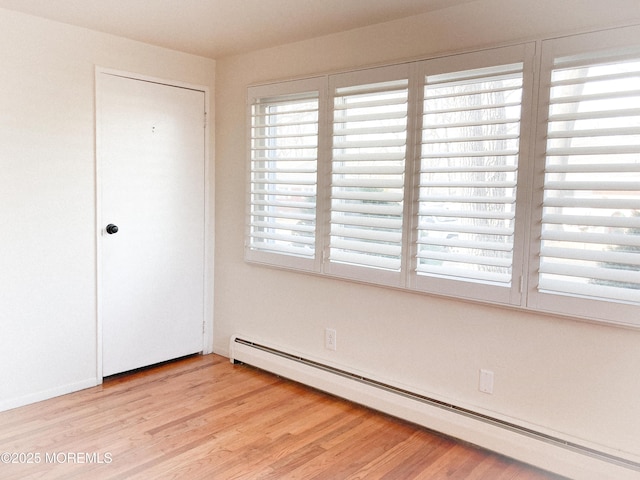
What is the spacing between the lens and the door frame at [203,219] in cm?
327

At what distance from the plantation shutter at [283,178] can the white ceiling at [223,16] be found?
0.45 meters

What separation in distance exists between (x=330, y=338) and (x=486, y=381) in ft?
3.45

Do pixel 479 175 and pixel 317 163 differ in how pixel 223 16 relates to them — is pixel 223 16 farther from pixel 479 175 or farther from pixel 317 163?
pixel 479 175

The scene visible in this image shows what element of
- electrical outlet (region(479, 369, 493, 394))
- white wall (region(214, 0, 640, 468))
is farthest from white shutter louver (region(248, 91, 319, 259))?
electrical outlet (region(479, 369, 493, 394))

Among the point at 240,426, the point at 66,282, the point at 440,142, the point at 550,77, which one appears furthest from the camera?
the point at 66,282

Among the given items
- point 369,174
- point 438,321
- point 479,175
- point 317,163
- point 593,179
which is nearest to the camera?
point 593,179

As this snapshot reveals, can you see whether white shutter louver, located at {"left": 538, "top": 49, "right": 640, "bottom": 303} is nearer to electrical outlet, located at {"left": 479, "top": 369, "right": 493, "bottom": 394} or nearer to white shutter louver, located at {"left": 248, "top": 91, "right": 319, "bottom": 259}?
electrical outlet, located at {"left": 479, "top": 369, "right": 493, "bottom": 394}

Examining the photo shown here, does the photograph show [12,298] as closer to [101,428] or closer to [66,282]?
[66,282]

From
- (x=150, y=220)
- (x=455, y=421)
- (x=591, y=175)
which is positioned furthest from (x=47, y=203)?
(x=591, y=175)

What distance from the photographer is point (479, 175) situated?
2.58m

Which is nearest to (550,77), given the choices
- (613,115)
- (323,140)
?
(613,115)

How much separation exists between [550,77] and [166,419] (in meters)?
2.70

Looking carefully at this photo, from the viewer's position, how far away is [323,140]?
10.6ft

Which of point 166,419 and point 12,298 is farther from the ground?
point 12,298
